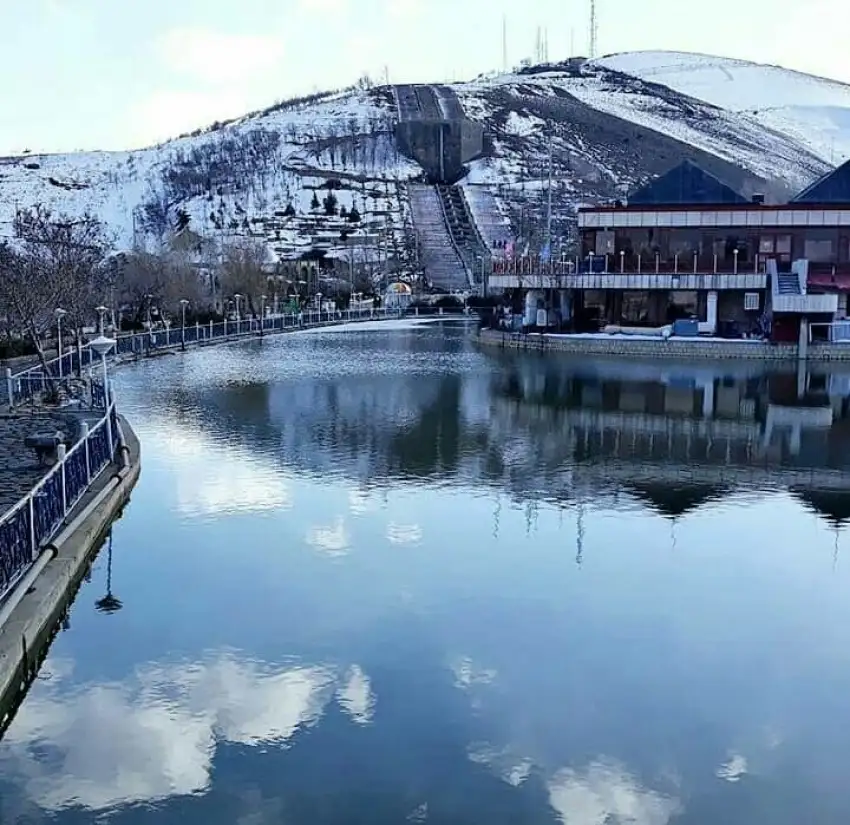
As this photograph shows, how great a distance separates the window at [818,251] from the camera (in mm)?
37938

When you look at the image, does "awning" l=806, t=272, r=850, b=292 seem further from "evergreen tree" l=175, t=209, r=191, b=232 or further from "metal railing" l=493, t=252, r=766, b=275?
"evergreen tree" l=175, t=209, r=191, b=232

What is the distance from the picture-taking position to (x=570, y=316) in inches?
1567

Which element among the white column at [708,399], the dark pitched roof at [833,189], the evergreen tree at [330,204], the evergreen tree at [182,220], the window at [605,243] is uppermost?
the evergreen tree at [330,204]

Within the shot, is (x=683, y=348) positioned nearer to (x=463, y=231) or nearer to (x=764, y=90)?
(x=463, y=231)

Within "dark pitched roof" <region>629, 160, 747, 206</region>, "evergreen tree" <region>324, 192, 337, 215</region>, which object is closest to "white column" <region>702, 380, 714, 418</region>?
"dark pitched roof" <region>629, 160, 747, 206</region>

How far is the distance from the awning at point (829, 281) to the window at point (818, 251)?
2.31 ft

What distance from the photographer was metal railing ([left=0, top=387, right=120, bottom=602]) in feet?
26.6

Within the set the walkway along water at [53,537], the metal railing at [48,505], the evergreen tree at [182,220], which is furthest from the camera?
the evergreen tree at [182,220]

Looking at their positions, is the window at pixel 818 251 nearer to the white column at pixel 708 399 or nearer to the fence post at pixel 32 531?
the white column at pixel 708 399

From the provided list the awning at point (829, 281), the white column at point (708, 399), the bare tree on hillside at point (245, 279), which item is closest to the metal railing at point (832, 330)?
the awning at point (829, 281)

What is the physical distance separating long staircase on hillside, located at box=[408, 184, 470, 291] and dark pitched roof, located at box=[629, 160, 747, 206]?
1028 inches

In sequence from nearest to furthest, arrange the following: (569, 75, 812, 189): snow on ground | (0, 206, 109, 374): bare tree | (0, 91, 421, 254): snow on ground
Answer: (0, 206, 109, 374): bare tree < (0, 91, 421, 254): snow on ground < (569, 75, 812, 189): snow on ground

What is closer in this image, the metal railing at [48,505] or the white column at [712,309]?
the metal railing at [48,505]

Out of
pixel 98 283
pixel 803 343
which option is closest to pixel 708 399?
pixel 803 343
